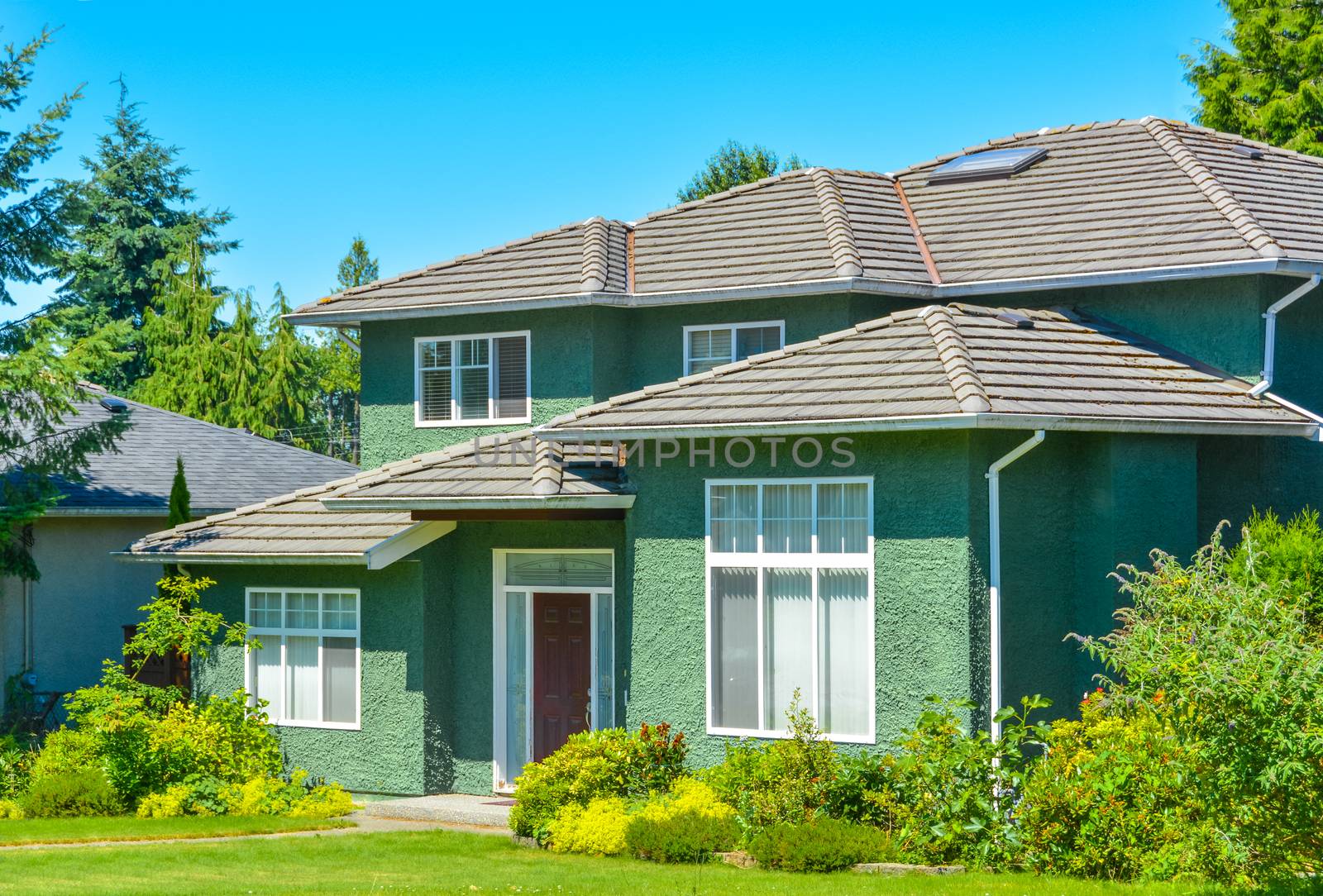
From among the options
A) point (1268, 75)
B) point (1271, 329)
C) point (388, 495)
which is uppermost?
point (1268, 75)

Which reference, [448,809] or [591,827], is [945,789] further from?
[448,809]

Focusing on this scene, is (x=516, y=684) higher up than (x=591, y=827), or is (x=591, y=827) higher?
(x=516, y=684)

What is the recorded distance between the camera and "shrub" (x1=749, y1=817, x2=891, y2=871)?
40.0 ft

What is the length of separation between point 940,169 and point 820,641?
934 centimetres

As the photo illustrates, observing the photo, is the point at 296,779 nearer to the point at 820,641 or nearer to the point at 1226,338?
the point at 820,641

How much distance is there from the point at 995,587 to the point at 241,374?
134ft

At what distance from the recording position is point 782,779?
43.4ft

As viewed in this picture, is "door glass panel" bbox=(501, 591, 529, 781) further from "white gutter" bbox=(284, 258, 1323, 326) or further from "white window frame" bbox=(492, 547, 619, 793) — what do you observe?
"white gutter" bbox=(284, 258, 1323, 326)

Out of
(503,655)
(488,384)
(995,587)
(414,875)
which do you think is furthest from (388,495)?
(995,587)

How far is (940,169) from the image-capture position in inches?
843

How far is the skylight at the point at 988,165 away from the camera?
20.6 m

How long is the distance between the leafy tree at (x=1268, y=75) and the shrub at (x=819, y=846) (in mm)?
23184

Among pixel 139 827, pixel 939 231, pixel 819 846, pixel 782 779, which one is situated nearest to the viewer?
pixel 819 846

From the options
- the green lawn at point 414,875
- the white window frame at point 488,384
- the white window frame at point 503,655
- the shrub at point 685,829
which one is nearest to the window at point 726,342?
the white window frame at point 488,384
